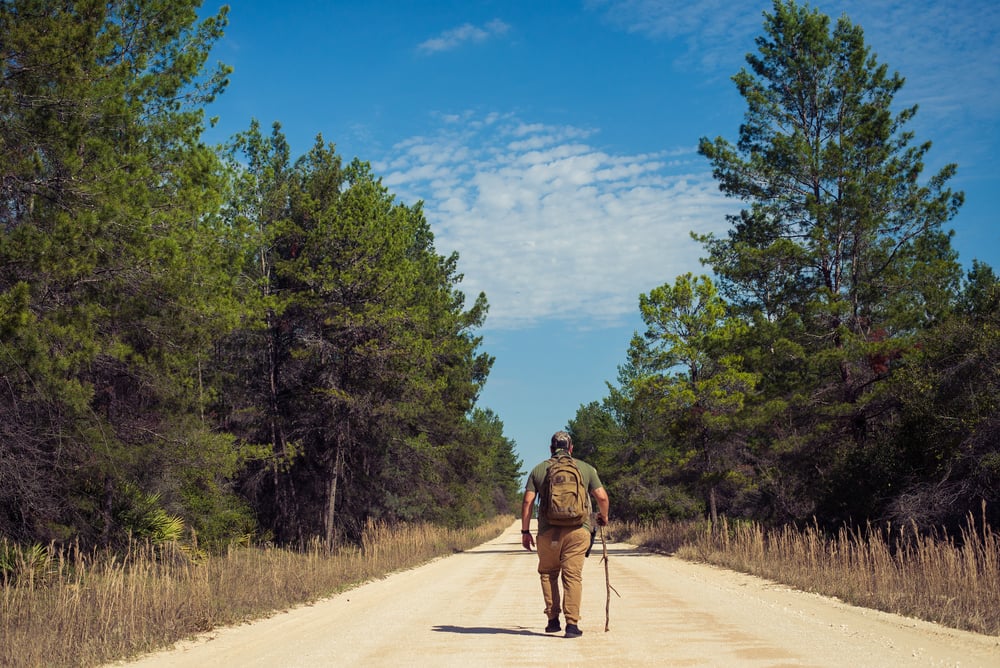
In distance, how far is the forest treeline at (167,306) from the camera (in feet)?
41.5

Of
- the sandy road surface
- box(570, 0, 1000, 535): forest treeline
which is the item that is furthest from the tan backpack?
box(570, 0, 1000, 535): forest treeline

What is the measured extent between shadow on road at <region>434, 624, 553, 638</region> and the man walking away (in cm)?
21

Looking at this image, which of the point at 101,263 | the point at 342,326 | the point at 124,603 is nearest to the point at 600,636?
the point at 124,603

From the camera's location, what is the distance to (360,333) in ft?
84.6

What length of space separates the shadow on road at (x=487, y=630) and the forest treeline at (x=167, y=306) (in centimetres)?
678

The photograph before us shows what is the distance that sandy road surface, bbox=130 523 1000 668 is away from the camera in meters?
7.04

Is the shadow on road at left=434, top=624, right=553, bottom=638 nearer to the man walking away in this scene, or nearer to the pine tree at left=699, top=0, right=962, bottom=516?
the man walking away

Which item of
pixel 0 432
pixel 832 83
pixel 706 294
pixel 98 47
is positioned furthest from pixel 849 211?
pixel 0 432

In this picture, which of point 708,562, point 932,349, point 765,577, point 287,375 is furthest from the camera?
point 287,375

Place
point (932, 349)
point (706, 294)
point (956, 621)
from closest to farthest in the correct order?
point (956, 621) < point (932, 349) < point (706, 294)

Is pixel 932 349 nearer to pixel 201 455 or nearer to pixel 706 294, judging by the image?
pixel 706 294

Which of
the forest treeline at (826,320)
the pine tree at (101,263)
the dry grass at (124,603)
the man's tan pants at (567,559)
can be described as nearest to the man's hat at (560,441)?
the man's tan pants at (567,559)

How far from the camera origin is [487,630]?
910cm

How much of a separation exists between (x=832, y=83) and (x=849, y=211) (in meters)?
4.95
